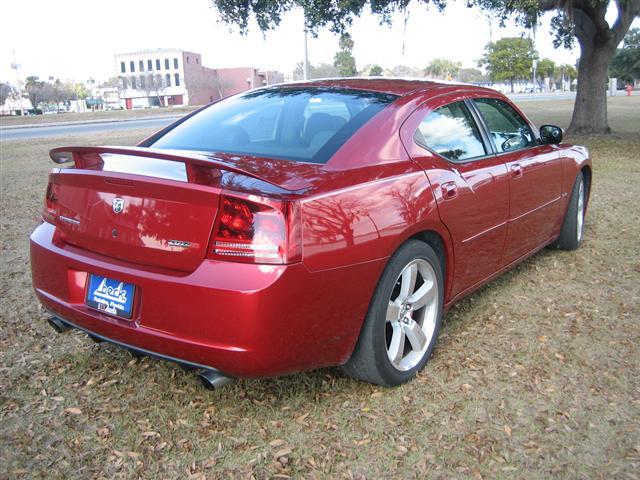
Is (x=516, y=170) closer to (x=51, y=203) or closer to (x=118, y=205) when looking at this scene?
(x=118, y=205)

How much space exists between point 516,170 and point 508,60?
106 m

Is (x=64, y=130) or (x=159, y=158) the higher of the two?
(x=159, y=158)

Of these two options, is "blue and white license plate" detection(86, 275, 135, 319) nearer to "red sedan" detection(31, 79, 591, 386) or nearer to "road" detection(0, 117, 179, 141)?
"red sedan" detection(31, 79, 591, 386)

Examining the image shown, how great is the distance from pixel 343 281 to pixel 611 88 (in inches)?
2820

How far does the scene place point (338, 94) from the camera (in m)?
3.42

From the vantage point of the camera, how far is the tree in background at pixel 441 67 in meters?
125

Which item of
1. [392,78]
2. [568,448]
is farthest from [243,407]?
[392,78]

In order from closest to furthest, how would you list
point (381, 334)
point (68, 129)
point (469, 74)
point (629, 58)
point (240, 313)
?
point (240, 313) → point (381, 334) → point (68, 129) → point (629, 58) → point (469, 74)

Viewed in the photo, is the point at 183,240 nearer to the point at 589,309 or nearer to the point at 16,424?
the point at 16,424

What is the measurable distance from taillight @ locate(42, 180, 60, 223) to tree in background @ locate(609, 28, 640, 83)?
295 ft

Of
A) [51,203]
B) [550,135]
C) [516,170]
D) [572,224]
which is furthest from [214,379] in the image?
[572,224]

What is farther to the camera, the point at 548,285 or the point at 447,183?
the point at 548,285

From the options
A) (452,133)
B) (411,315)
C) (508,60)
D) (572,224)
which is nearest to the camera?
(411,315)

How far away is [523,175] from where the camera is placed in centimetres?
404
